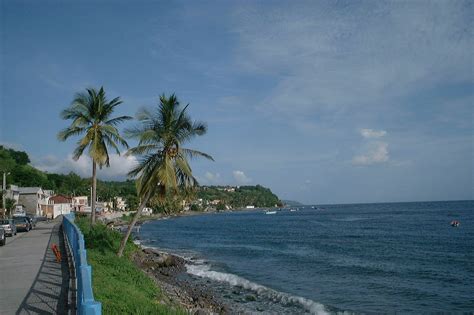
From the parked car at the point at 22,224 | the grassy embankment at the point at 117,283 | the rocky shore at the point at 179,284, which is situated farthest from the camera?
the parked car at the point at 22,224

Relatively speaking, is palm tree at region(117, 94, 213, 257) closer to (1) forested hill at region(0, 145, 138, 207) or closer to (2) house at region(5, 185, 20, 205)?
(2) house at region(5, 185, 20, 205)

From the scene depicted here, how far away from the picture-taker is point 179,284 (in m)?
25.3

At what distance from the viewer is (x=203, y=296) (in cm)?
2184

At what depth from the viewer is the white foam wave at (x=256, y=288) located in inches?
810

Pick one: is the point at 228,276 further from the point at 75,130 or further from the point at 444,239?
the point at 444,239

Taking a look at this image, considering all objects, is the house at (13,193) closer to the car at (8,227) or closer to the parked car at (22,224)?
the parked car at (22,224)

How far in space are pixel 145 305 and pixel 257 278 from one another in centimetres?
1890

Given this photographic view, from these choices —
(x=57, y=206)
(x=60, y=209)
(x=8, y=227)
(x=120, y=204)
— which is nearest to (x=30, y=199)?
(x=57, y=206)

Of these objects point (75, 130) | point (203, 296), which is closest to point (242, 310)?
point (203, 296)

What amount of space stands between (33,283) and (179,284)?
14.3 meters

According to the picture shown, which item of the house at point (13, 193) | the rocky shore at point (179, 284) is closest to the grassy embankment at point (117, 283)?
the rocky shore at point (179, 284)

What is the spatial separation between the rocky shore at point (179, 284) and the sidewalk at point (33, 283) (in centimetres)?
477

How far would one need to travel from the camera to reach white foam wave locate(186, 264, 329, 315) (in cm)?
2058

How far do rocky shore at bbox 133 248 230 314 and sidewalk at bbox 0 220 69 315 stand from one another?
4.77 meters
